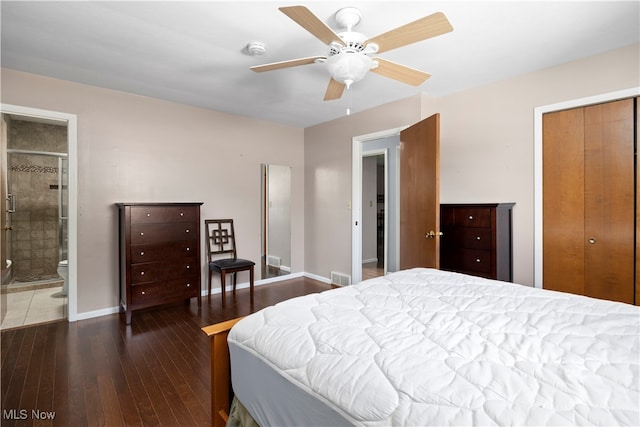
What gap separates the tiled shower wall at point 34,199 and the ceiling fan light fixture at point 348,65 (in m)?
4.91

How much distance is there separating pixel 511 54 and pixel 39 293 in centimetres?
591

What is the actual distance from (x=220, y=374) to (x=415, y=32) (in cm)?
196

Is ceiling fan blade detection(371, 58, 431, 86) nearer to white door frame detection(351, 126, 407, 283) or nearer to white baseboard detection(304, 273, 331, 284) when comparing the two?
white door frame detection(351, 126, 407, 283)

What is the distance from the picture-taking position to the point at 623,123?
7.72 ft

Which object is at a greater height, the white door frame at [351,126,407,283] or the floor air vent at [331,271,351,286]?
the white door frame at [351,126,407,283]

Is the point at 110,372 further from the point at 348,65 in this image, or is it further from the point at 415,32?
the point at 415,32

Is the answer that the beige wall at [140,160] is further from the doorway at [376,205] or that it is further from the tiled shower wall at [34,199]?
the tiled shower wall at [34,199]

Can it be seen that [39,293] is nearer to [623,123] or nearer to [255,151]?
[255,151]

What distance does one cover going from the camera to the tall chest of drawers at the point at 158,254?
3002 millimetres

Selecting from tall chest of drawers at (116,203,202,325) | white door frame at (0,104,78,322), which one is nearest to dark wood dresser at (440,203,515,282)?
tall chest of drawers at (116,203,202,325)

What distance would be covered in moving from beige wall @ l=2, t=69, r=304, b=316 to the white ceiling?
234mm

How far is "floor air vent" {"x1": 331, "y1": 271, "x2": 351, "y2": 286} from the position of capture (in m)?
4.24

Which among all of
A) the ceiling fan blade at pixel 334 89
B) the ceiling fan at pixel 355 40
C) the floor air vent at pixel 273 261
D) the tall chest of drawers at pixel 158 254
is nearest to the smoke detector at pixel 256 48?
the ceiling fan at pixel 355 40

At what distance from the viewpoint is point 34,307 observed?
3.44 m
